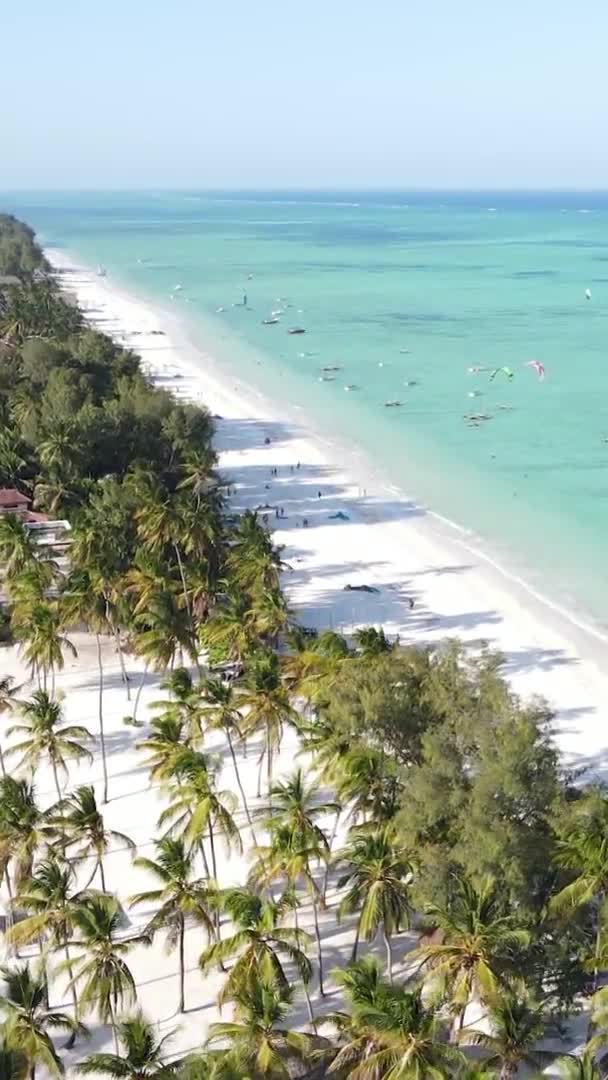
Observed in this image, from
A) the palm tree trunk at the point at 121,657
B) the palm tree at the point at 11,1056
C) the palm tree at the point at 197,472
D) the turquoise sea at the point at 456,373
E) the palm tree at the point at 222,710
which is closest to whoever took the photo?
the palm tree at the point at 11,1056

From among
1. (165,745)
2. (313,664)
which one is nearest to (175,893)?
(165,745)

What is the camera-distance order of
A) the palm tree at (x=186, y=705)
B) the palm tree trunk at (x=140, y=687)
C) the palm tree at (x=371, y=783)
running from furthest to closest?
1. the palm tree trunk at (x=140, y=687)
2. the palm tree at (x=186, y=705)
3. the palm tree at (x=371, y=783)

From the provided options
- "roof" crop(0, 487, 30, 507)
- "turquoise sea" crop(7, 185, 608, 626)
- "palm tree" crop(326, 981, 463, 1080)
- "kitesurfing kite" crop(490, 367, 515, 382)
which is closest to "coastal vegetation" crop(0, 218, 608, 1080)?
"palm tree" crop(326, 981, 463, 1080)

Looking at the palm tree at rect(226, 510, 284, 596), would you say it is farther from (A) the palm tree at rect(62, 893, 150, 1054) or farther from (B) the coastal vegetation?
(A) the palm tree at rect(62, 893, 150, 1054)

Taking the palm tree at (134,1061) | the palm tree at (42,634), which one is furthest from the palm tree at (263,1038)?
the palm tree at (42,634)

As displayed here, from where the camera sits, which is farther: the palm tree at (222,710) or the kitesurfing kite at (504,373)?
the kitesurfing kite at (504,373)

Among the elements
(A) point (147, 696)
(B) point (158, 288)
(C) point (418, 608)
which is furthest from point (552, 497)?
(B) point (158, 288)

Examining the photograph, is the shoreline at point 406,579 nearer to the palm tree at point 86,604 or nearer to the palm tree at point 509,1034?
the palm tree at point 86,604

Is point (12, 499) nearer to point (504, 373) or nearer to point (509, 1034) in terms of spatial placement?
point (509, 1034)
